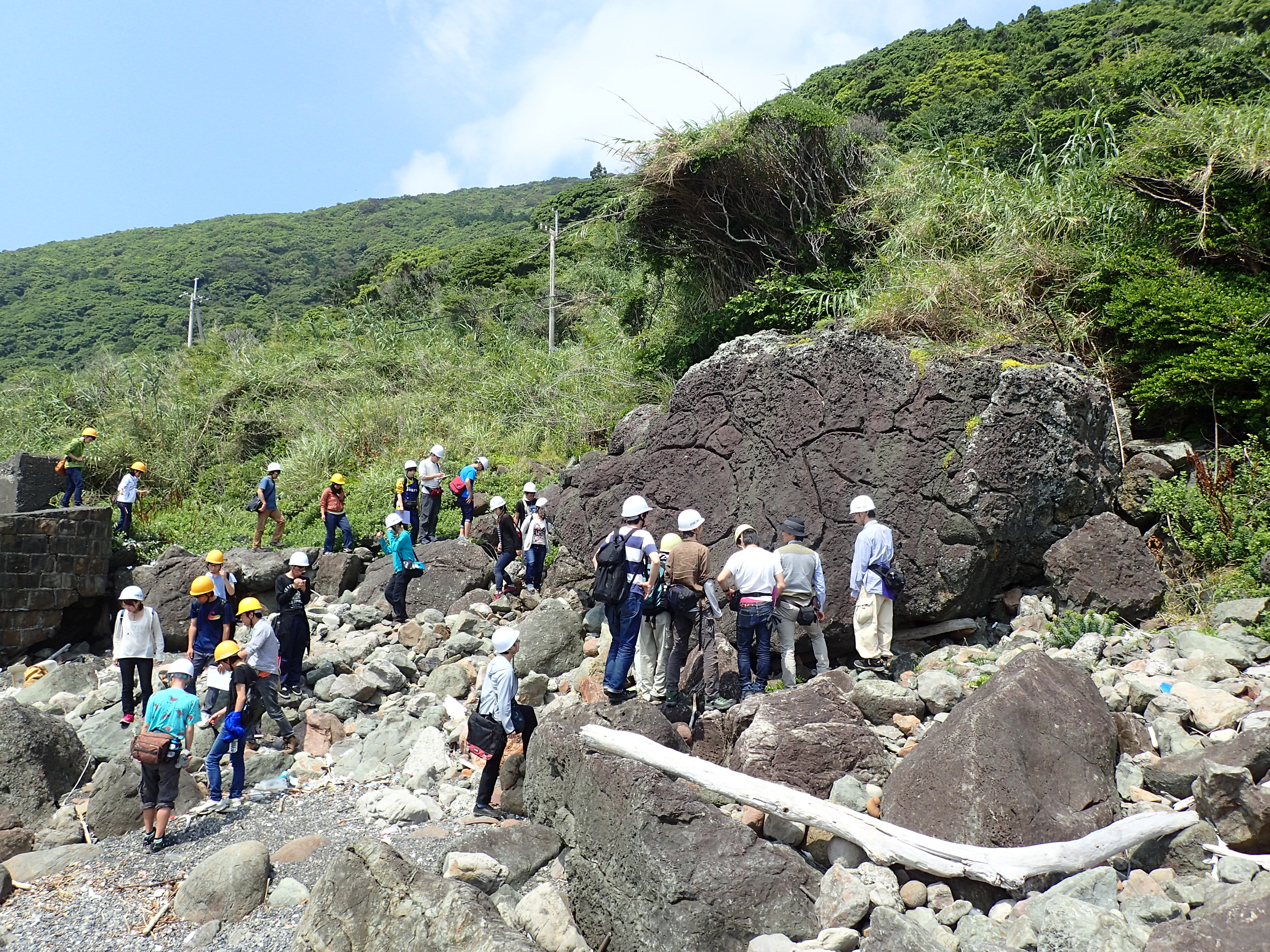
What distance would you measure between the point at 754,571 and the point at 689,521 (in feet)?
2.25

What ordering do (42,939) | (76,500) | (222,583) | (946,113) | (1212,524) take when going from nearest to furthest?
(42,939) < (1212,524) < (222,583) < (76,500) < (946,113)

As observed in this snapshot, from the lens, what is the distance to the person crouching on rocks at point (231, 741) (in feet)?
22.0

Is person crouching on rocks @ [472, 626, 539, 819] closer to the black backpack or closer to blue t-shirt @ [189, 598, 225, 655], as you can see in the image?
the black backpack

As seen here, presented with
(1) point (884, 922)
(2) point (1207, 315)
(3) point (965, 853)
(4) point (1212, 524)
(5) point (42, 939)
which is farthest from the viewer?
(2) point (1207, 315)

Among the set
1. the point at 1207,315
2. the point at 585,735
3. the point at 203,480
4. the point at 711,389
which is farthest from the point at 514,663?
the point at 203,480

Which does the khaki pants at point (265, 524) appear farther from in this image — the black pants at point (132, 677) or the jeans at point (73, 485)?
the black pants at point (132, 677)

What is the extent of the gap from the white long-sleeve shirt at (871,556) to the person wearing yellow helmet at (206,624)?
5.85 m

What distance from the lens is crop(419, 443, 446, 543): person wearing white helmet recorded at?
12.8 meters

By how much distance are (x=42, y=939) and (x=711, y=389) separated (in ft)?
22.7

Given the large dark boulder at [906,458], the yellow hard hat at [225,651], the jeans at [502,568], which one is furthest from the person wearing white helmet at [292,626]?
the large dark boulder at [906,458]

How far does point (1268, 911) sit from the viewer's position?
320 centimetres

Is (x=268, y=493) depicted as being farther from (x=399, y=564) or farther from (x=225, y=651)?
(x=225, y=651)

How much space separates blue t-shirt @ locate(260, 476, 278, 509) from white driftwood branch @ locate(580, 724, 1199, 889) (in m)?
9.26

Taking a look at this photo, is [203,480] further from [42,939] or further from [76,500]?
[42,939]
